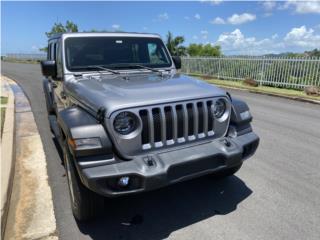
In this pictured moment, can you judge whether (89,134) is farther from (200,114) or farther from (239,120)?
(239,120)

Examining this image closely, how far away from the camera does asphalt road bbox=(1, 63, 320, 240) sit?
304 centimetres

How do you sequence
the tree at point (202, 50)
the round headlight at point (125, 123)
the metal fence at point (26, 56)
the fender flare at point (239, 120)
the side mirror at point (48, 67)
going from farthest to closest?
1. the metal fence at point (26, 56)
2. the tree at point (202, 50)
3. the side mirror at point (48, 67)
4. the fender flare at point (239, 120)
5. the round headlight at point (125, 123)

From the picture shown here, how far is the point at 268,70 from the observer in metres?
14.8

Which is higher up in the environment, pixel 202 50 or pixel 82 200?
pixel 202 50

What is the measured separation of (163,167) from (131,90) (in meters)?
0.93

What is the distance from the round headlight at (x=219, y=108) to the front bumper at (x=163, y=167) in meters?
0.29

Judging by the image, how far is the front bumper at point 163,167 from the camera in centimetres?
266

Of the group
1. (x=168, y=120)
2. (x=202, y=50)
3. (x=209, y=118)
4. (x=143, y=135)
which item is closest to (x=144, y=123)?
(x=143, y=135)

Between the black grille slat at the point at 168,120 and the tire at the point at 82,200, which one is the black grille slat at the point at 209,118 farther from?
the tire at the point at 82,200

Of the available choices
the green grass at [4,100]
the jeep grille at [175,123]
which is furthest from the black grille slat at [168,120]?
the green grass at [4,100]

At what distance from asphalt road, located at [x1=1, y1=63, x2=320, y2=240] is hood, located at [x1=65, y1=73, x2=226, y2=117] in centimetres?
128

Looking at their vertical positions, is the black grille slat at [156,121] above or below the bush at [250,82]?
above

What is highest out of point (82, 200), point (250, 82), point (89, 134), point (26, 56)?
point (89, 134)

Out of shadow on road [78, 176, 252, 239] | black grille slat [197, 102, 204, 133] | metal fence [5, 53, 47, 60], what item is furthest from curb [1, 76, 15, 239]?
metal fence [5, 53, 47, 60]
